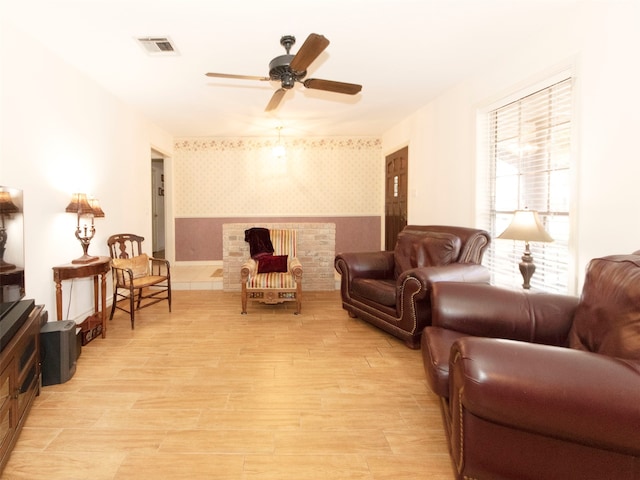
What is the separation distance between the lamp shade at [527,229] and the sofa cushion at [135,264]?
355 cm

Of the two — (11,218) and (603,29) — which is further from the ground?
(603,29)

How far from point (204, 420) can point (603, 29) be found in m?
3.38

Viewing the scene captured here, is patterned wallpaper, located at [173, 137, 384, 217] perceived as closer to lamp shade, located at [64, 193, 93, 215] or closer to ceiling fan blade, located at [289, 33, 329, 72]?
lamp shade, located at [64, 193, 93, 215]

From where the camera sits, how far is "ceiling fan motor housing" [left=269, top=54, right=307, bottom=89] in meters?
2.40

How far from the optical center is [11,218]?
1.99 metres

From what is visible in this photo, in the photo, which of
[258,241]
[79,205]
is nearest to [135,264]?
[79,205]

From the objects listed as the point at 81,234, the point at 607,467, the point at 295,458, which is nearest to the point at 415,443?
the point at 295,458

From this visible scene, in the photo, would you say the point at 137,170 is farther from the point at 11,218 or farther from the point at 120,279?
the point at 11,218

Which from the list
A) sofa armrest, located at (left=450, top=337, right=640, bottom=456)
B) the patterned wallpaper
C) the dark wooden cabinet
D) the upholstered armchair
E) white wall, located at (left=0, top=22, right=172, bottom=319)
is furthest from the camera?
the patterned wallpaper

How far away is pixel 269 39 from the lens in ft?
9.10

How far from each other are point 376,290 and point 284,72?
1998mm

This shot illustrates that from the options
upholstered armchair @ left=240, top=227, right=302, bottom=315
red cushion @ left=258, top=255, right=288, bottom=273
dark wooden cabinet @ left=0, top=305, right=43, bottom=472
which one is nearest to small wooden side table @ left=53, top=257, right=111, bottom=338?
dark wooden cabinet @ left=0, top=305, right=43, bottom=472

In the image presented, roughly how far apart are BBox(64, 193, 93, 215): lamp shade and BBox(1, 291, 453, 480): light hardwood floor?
1.18 m

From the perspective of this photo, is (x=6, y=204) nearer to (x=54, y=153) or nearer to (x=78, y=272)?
(x=78, y=272)
